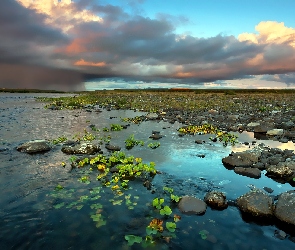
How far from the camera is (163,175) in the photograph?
35.4 ft

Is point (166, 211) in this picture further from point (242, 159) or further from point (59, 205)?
point (242, 159)

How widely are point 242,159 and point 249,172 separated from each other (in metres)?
1.49

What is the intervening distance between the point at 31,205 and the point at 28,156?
5.98m

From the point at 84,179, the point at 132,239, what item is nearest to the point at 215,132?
the point at 84,179

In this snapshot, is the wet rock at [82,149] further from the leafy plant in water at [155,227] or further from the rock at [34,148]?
the leafy plant in water at [155,227]

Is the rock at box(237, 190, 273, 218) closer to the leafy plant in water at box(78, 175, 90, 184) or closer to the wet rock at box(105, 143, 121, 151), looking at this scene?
the leafy plant in water at box(78, 175, 90, 184)

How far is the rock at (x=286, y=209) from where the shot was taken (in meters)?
7.26

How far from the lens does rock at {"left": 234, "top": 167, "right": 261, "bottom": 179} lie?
10.9 metres

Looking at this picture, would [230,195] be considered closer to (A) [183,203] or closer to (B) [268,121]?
(A) [183,203]

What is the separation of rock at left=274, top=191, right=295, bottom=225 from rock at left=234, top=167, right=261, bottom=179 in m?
2.88

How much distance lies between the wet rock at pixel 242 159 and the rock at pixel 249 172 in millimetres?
661

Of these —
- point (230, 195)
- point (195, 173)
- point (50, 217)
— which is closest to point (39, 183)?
point (50, 217)

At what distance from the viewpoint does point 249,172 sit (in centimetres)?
1113

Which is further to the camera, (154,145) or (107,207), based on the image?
(154,145)
